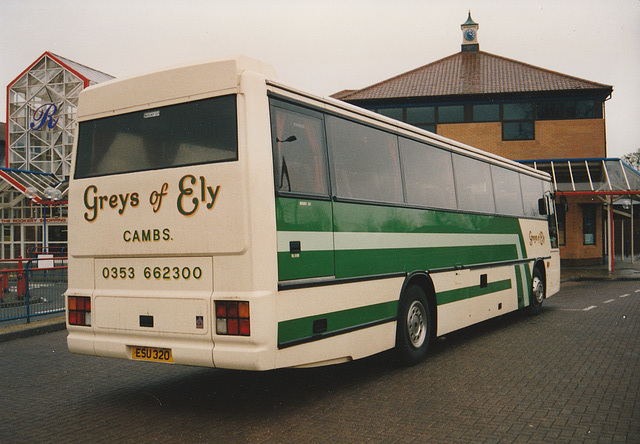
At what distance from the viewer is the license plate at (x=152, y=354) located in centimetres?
571

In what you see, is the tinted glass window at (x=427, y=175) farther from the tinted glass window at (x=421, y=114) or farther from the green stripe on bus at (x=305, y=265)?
the tinted glass window at (x=421, y=114)

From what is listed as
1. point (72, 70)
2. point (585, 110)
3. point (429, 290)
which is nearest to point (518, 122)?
point (585, 110)

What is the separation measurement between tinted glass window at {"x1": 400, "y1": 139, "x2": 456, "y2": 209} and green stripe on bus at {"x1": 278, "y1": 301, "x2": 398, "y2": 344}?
1.59 meters

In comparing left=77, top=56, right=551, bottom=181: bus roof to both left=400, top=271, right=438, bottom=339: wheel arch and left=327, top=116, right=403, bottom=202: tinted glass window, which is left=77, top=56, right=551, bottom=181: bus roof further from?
left=400, top=271, right=438, bottom=339: wheel arch

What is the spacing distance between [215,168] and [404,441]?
2835mm

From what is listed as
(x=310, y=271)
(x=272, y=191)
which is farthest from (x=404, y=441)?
(x=272, y=191)

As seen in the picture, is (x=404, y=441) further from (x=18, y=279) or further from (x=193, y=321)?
(x=18, y=279)

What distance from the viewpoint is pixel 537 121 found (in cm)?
3055

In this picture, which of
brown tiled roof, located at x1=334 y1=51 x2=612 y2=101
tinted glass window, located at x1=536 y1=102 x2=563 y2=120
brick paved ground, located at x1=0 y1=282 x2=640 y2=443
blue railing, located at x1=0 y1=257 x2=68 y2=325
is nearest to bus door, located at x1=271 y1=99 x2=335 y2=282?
brick paved ground, located at x1=0 y1=282 x2=640 y2=443

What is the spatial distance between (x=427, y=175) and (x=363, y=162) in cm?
173

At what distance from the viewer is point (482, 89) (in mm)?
31281

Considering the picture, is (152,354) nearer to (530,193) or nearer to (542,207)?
(530,193)

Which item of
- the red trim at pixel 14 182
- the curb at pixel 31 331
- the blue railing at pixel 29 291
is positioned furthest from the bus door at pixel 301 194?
the red trim at pixel 14 182

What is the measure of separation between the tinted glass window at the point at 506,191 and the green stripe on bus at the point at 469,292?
1.32m
